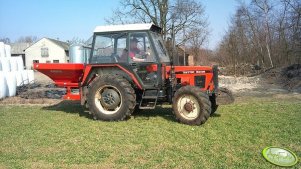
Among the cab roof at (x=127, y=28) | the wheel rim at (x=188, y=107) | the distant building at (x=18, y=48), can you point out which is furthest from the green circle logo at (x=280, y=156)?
the distant building at (x=18, y=48)

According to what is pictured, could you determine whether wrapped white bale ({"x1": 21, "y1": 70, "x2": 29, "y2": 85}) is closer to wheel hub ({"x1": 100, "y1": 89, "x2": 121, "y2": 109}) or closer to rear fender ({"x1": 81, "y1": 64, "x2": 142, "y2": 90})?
rear fender ({"x1": 81, "y1": 64, "x2": 142, "y2": 90})

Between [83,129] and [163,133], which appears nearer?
[163,133]

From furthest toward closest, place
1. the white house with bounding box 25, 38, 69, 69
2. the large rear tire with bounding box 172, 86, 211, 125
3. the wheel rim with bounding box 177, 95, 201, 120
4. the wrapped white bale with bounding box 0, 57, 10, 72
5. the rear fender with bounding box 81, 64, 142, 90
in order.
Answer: the white house with bounding box 25, 38, 69, 69, the wrapped white bale with bounding box 0, 57, 10, 72, the rear fender with bounding box 81, 64, 142, 90, the wheel rim with bounding box 177, 95, 201, 120, the large rear tire with bounding box 172, 86, 211, 125

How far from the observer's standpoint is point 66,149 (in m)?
6.14

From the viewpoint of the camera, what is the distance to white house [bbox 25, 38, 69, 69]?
213 ft

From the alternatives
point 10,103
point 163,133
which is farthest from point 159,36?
point 10,103

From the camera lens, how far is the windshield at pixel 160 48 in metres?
8.71

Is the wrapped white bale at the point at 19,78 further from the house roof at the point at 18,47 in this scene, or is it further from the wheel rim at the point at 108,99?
the house roof at the point at 18,47

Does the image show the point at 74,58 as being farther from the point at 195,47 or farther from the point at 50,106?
the point at 195,47

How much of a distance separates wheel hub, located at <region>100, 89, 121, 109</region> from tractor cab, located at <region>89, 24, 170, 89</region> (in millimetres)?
728

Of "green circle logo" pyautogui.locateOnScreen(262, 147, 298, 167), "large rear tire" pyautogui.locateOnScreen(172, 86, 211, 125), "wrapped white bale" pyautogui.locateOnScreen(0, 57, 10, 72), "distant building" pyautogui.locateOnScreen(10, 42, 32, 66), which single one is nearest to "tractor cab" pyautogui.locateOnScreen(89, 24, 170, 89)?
"large rear tire" pyautogui.locateOnScreen(172, 86, 211, 125)

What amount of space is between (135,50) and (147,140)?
2835 mm

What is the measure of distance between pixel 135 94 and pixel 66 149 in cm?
289

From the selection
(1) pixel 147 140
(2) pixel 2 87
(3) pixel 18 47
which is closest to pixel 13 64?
(2) pixel 2 87
